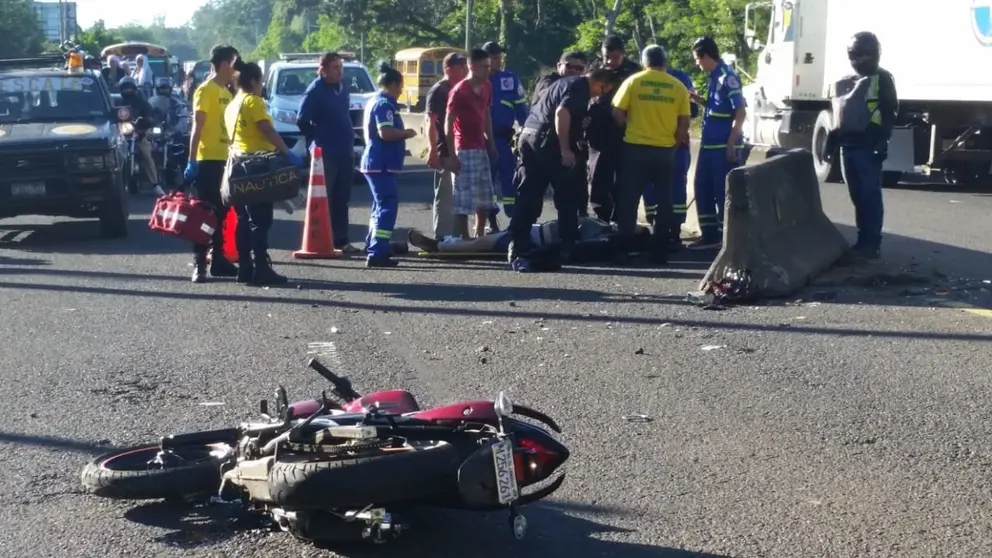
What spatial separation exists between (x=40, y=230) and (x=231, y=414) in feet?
35.9

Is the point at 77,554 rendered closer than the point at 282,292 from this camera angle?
Yes

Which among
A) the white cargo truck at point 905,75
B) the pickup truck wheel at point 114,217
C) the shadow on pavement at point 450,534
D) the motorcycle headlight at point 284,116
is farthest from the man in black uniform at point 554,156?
the motorcycle headlight at point 284,116

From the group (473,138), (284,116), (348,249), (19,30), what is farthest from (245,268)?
(19,30)

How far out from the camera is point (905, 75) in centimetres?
2006

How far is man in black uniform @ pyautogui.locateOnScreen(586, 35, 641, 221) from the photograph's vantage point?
487 inches

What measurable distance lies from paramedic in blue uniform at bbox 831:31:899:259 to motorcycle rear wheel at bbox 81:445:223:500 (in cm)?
740

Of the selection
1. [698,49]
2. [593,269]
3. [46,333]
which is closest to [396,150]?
[593,269]

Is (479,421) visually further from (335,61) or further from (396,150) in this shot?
(335,61)

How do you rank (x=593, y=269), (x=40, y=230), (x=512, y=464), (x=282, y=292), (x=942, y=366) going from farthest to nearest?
(x=40, y=230), (x=593, y=269), (x=282, y=292), (x=942, y=366), (x=512, y=464)

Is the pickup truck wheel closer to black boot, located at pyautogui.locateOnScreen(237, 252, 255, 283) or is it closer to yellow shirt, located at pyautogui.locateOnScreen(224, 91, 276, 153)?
black boot, located at pyautogui.locateOnScreen(237, 252, 255, 283)

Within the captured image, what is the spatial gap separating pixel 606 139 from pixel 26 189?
22.4 ft

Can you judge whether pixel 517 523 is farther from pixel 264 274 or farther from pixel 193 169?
pixel 193 169

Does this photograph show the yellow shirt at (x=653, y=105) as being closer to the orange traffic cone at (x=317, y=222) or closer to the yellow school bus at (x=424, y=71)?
the orange traffic cone at (x=317, y=222)

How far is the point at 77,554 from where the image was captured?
5043 millimetres
